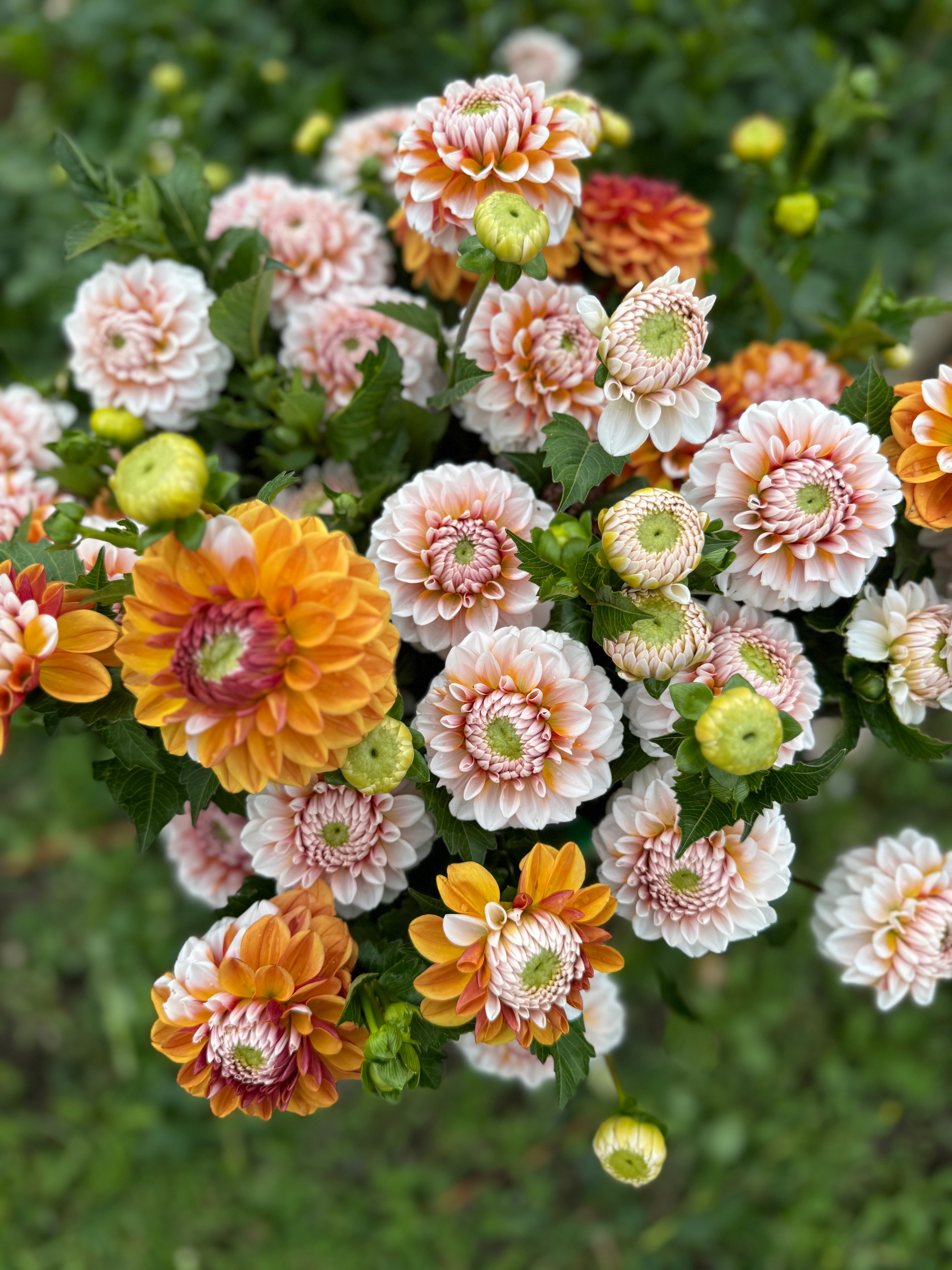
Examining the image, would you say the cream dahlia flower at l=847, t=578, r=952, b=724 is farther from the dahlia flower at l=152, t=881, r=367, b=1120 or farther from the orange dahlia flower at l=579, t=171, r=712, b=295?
the dahlia flower at l=152, t=881, r=367, b=1120

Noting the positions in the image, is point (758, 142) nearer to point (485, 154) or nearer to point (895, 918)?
point (485, 154)

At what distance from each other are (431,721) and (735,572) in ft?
0.85

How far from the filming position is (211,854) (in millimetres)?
904

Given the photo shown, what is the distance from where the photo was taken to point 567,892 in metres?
0.64

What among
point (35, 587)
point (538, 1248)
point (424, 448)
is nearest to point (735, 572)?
point (424, 448)

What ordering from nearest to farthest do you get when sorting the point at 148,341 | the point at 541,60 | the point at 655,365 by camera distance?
the point at 655,365 → the point at 148,341 → the point at 541,60

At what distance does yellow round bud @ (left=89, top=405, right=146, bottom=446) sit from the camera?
0.77m

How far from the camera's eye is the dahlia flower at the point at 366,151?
100 cm

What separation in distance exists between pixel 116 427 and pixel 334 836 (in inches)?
15.0

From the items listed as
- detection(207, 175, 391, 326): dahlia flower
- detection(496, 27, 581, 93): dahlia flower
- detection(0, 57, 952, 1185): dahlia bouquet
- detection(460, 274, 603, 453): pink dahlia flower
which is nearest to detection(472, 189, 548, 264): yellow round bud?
detection(0, 57, 952, 1185): dahlia bouquet

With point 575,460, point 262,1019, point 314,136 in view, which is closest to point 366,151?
point 314,136

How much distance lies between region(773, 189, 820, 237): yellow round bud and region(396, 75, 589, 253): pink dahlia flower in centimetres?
29

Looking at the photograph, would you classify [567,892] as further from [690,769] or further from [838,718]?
[838,718]

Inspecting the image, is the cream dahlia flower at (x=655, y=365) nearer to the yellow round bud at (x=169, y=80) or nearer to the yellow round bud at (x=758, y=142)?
the yellow round bud at (x=758, y=142)
